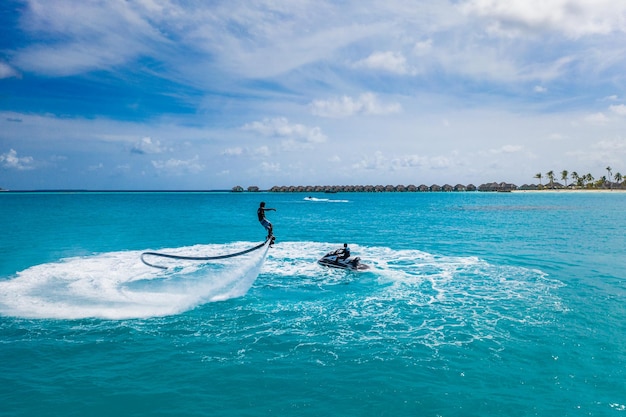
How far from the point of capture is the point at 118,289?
2344cm

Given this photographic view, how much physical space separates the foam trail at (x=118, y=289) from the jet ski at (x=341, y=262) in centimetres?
785

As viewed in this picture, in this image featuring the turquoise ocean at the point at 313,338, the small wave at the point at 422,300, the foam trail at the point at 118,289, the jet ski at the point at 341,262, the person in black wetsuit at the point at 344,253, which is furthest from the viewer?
the person in black wetsuit at the point at 344,253

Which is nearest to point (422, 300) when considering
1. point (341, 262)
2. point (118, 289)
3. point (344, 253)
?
point (341, 262)

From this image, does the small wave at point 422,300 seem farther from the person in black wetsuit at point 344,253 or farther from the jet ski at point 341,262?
the person in black wetsuit at point 344,253

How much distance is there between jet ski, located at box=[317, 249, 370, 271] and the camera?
2848 cm

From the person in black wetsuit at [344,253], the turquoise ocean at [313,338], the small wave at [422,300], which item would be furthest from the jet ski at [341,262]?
the turquoise ocean at [313,338]

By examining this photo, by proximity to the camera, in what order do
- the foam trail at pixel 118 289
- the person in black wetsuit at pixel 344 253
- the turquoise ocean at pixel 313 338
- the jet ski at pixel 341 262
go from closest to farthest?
1. the turquoise ocean at pixel 313 338
2. the foam trail at pixel 118 289
3. the jet ski at pixel 341 262
4. the person in black wetsuit at pixel 344 253

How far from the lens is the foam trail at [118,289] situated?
19.8 metres

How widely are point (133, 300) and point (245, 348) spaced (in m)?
9.45

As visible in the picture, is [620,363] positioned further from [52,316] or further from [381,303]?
[52,316]

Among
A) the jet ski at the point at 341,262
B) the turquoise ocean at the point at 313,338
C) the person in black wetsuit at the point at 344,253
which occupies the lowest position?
the turquoise ocean at the point at 313,338

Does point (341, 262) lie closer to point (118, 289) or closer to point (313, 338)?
point (313, 338)

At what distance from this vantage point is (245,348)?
50.9 ft

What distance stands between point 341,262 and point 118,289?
15519 mm
